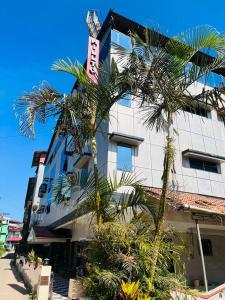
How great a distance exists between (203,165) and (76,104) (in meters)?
8.64

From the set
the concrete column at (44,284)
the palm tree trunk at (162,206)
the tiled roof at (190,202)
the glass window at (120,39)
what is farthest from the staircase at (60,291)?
the glass window at (120,39)

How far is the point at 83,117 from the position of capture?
6.48 metres

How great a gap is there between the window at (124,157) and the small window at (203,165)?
11.8 ft

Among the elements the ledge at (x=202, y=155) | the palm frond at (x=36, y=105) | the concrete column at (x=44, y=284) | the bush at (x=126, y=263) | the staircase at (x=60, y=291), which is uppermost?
the ledge at (x=202, y=155)

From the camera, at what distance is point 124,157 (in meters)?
10.6

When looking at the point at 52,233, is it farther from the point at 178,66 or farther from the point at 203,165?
the point at 178,66

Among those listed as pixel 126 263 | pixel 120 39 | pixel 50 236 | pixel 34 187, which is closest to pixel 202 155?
pixel 120 39

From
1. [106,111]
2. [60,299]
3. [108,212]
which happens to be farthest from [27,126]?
[60,299]

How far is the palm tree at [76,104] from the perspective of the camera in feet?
20.2

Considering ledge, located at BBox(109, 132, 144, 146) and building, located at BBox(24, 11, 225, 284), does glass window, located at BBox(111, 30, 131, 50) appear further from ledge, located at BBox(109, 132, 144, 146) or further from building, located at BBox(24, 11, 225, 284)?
ledge, located at BBox(109, 132, 144, 146)

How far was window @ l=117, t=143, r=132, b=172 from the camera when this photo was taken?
10.4 m

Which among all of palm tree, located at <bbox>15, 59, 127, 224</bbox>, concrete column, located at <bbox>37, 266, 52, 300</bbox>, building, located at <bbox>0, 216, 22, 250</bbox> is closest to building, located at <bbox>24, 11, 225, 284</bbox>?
concrete column, located at <bbox>37, 266, 52, 300</bbox>

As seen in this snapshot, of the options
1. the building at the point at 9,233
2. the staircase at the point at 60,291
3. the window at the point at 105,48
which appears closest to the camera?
the staircase at the point at 60,291

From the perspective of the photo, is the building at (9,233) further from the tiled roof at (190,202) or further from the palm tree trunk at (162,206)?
the palm tree trunk at (162,206)
